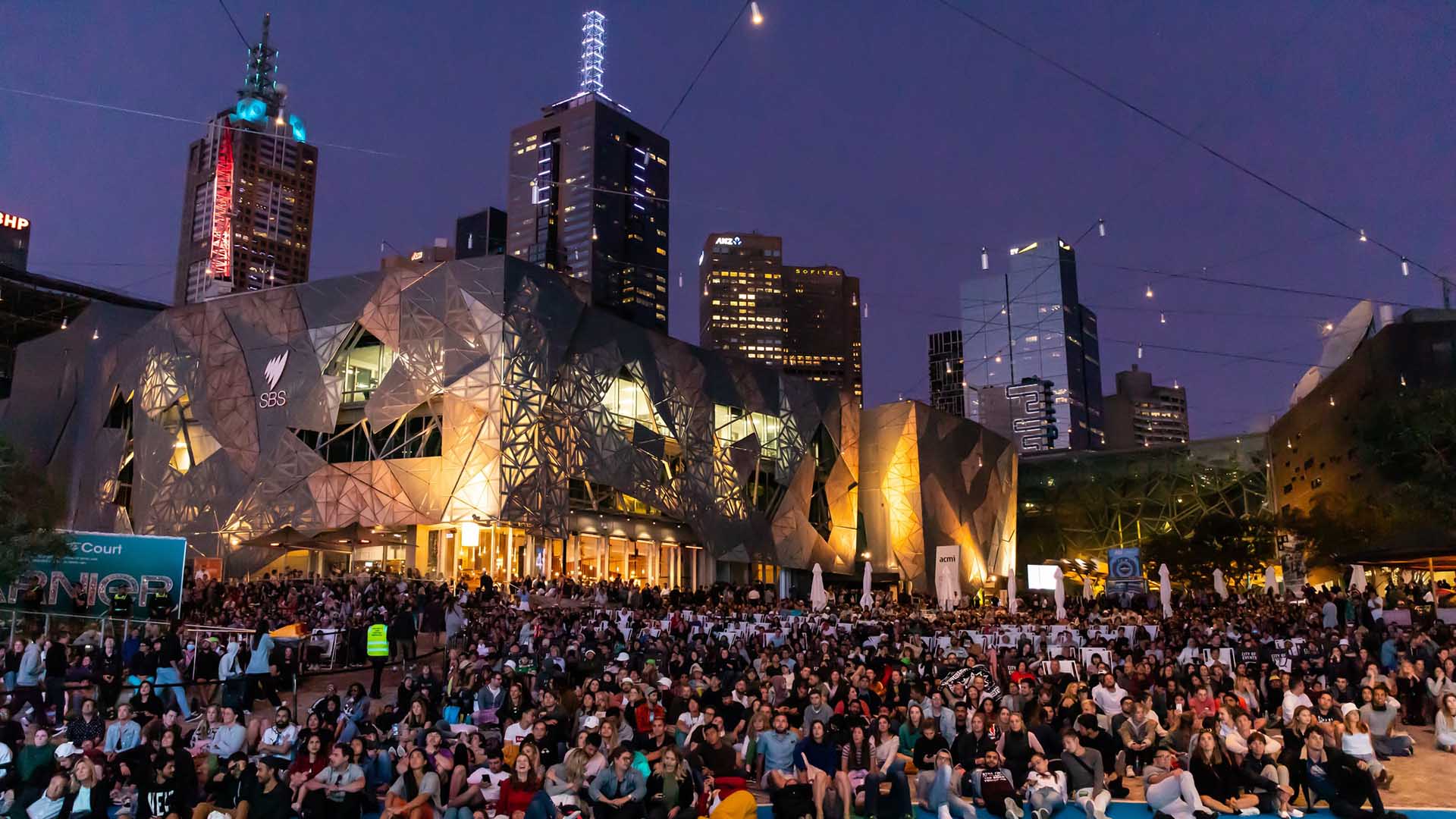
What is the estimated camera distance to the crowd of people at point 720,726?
1216 cm

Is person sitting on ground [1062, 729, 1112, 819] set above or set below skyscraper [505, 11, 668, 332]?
below

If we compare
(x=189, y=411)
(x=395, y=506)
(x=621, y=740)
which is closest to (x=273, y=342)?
(x=189, y=411)

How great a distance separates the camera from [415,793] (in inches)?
482

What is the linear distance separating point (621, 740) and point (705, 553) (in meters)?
38.8

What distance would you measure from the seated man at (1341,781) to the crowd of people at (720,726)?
3cm

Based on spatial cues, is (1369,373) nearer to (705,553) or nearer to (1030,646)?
(705,553)

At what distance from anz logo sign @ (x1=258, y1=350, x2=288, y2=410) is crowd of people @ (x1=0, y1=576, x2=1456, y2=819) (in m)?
23.5

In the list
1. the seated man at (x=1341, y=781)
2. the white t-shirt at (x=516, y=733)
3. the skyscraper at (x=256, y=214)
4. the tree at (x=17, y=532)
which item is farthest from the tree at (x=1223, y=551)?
the skyscraper at (x=256, y=214)

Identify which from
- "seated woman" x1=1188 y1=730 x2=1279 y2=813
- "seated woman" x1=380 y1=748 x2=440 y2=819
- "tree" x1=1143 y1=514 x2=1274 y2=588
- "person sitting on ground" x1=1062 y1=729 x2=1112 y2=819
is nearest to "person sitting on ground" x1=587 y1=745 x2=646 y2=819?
"seated woman" x1=380 y1=748 x2=440 y2=819

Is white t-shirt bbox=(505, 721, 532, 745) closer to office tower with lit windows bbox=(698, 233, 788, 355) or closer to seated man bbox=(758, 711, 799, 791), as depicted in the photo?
seated man bbox=(758, 711, 799, 791)

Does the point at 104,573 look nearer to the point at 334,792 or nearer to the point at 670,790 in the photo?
the point at 334,792

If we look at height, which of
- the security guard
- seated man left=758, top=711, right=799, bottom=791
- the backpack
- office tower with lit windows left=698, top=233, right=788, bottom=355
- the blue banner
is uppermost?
office tower with lit windows left=698, top=233, right=788, bottom=355

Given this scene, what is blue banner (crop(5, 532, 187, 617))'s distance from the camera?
Answer: 23.1 meters

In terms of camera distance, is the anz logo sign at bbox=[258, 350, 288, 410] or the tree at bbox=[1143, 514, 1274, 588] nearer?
the anz logo sign at bbox=[258, 350, 288, 410]
